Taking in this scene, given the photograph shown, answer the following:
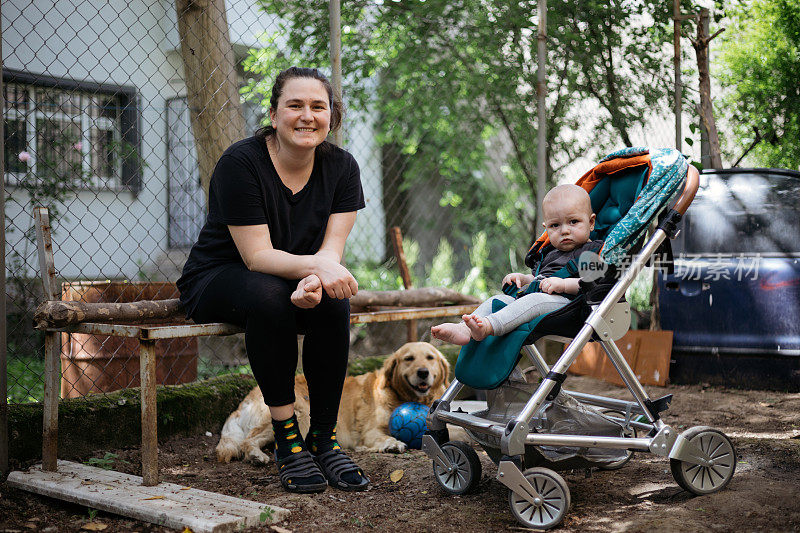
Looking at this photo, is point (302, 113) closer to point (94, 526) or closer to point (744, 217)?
point (94, 526)

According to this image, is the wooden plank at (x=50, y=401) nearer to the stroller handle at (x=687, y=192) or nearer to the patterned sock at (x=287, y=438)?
the patterned sock at (x=287, y=438)

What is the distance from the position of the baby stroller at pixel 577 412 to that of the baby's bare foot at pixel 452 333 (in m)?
0.09

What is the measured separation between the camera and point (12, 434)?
3.37 metres

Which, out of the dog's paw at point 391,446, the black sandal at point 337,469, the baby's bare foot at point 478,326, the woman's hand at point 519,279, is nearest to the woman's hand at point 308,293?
the baby's bare foot at point 478,326

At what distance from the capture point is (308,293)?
2.88m

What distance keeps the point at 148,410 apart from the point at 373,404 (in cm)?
164

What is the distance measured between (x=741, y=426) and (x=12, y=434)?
12.6 ft

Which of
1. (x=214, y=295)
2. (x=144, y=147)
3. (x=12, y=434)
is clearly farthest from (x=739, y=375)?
(x=144, y=147)

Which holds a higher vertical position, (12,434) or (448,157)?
(448,157)

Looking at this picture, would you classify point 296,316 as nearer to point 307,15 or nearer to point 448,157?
point 307,15

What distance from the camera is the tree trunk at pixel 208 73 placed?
4473 mm

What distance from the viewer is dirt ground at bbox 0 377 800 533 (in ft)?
8.50

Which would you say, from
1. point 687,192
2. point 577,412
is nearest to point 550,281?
Result: point 577,412

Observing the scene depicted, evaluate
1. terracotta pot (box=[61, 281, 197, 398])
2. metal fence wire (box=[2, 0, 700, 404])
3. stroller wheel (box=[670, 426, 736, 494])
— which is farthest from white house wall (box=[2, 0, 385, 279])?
stroller wheel (box=[670, 426, 736, 494])
